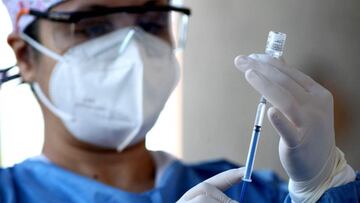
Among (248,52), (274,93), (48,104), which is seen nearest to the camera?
(274,93)

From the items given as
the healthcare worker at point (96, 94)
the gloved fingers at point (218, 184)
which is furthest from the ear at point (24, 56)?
the gloved fingers at point (218, 184)

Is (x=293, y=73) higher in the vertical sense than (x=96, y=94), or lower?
higher

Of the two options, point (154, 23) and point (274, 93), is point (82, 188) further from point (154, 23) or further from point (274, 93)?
point (274, 93)

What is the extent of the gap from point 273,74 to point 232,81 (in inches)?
12.0

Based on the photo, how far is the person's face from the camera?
97cm

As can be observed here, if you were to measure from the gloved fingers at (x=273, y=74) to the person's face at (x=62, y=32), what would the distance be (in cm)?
35

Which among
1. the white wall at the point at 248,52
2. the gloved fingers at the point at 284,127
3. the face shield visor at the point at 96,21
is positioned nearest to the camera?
the gloved fingers at the point at 284,127

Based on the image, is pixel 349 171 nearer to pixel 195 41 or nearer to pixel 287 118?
pixel 287 118

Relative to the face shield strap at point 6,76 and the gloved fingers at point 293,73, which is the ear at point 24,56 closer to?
the face shield strap at point 6,76

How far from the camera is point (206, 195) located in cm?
69

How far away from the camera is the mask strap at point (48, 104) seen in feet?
3.28

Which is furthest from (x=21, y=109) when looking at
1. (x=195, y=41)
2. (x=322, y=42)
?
(x=322, y=42)

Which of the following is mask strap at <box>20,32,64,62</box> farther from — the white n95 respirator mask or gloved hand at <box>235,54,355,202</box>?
gloved hand at <box>235,54,355,202</box>

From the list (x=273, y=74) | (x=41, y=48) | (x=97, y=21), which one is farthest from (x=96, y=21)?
(x=273, y=74)
